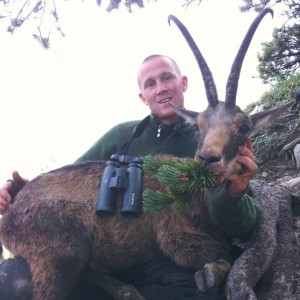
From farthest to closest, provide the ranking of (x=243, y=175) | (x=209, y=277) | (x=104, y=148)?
1. (x=104, y=148)
2. (x=209, y=277)
3. (x=243, y=175)

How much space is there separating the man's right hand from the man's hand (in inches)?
81.8

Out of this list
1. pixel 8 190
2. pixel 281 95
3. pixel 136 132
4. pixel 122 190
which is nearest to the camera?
pixel 122 190

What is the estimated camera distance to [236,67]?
11.8 ft

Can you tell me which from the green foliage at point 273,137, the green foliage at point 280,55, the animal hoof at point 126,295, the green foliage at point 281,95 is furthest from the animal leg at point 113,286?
the green foliage at point 280,55

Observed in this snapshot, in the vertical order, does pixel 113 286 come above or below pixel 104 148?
below

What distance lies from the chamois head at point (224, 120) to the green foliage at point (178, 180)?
253 millimetres

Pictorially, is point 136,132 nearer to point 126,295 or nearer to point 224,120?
point 224,120

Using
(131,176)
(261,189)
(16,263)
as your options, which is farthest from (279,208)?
(16,263)

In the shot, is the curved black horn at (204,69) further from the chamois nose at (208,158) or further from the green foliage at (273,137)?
the green foliage at (273,137)

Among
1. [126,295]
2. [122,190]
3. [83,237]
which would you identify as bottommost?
[126,295]

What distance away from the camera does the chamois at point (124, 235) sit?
3445 mm

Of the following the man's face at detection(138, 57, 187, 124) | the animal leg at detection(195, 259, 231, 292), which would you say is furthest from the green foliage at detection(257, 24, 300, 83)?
the animal leg at detection(195, 259, 231, 292)

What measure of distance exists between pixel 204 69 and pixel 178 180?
162cm

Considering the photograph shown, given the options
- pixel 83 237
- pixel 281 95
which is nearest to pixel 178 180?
pixel 83 237
